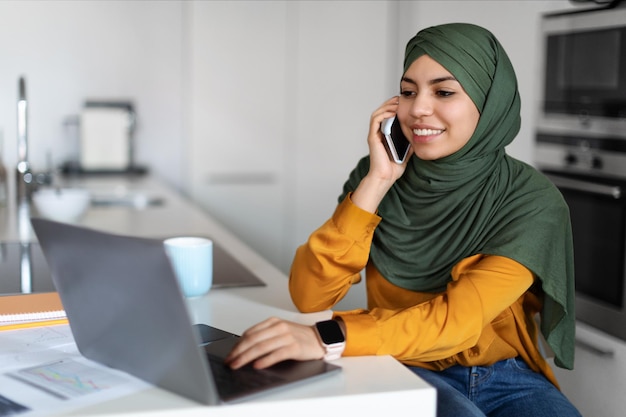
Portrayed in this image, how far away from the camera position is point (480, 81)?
55.7 inches

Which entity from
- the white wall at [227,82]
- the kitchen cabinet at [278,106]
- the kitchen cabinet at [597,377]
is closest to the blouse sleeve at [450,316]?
the kitchen cabinet at [597,377]

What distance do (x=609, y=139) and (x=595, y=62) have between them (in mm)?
201

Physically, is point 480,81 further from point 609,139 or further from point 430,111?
point 609,139

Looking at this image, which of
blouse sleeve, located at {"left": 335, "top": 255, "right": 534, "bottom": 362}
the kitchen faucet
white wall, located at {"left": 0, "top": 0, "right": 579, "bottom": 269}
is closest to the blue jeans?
blouse sleeve, located at {"left": 335, "top": 255, "right": 534, "bottom": 362}

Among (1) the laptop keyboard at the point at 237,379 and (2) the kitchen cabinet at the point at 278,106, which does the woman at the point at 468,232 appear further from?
(2) the kitchen cabinet at the point at 278,106

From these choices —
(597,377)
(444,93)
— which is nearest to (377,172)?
(444,93)

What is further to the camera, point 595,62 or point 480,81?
point 595,62

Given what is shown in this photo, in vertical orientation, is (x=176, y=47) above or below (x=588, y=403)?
above

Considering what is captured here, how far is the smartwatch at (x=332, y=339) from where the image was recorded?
113cm

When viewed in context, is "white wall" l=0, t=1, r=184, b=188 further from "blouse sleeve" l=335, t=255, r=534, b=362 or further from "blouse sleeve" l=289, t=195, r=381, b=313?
"blouse sleeve" l=335, t=255, r=534, b=362

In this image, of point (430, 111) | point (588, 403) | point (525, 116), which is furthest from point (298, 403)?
point (525, 116)

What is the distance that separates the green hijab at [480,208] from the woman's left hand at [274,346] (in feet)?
1.30

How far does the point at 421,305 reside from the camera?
1.30 meters

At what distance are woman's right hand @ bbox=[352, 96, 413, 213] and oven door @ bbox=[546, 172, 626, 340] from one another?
78 centimetres
